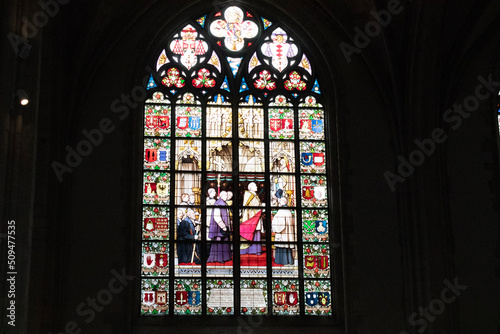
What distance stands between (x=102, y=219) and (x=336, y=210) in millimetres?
3603

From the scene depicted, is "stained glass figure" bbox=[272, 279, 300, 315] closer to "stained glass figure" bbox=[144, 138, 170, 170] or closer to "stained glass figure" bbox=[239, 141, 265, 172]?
"stained glass figure" bbox=[239, 141, 265, 172]

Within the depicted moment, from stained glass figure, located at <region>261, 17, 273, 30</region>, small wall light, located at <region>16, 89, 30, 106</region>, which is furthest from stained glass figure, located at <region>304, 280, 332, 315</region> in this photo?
small wall light, located at <region>16, 89, 30, 106</region>

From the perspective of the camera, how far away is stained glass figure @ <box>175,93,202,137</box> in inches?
520

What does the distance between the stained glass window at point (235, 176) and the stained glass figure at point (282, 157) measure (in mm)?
16

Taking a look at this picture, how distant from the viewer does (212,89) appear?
13.5 metres

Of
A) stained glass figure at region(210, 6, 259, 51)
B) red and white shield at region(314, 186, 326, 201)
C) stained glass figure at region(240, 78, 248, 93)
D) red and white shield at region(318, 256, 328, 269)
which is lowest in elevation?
red and white shield at region(318, 256, 328, 269)

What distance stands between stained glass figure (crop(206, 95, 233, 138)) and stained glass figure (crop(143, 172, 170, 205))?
3.45ft

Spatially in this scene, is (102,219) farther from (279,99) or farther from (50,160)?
(279,99)

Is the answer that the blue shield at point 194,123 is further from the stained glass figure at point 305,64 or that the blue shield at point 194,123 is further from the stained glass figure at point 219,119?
the stained glass figure at point 305,64

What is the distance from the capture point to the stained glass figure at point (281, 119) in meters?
13.4

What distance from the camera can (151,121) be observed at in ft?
43.3

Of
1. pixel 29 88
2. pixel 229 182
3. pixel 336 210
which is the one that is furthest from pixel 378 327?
pixel 29 88

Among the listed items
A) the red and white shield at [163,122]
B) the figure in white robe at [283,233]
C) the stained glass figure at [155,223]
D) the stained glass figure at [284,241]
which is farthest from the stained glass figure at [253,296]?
the red and white shield at [163,122]

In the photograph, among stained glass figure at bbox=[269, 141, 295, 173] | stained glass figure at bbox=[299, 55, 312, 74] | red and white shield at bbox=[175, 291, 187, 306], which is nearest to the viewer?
red and white shield at bbox=[175, 291, 187, 306]
